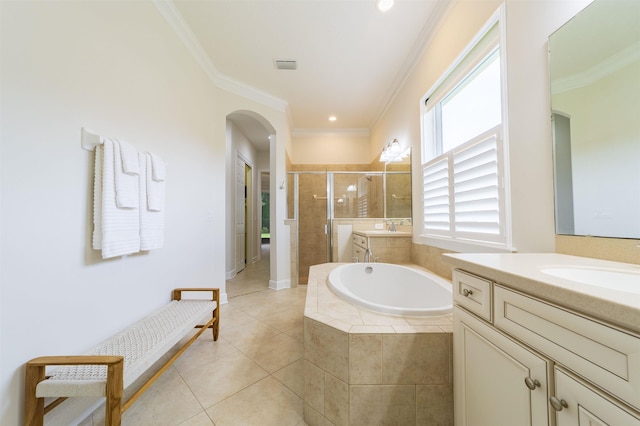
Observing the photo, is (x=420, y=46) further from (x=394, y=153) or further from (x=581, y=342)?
(x=581, y=342)

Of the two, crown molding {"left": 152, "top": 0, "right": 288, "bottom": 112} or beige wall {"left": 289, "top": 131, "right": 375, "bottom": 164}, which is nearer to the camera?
crown molding {"left": 152, "top": 0, "right": 288, "bottom": 112}

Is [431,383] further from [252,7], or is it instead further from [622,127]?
[252,7]

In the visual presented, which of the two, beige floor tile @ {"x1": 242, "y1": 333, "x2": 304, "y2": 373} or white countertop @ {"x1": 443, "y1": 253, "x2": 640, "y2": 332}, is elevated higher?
white countertop @ {"x1": 443, "y1": 253, "x2": 640, "y2": 332}

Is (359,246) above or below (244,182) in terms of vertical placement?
below

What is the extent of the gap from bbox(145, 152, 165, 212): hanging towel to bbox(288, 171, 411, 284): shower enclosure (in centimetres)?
202

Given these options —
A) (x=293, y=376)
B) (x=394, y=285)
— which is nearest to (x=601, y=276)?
(x=394, y=285)

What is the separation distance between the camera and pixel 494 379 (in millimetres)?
721

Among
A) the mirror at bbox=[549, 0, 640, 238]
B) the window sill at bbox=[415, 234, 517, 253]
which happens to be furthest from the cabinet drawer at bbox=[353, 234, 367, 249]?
the mirror at bbox=[549, 0, 640, 238]

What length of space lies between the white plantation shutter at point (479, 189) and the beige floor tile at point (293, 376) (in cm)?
146

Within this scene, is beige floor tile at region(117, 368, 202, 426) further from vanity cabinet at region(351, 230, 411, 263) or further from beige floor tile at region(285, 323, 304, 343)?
vanity cabinet at region(351, 230, 411, 263)

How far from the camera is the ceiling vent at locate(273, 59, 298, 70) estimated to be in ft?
8.00

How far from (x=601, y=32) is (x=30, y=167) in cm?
232

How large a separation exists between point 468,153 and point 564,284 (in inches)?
47.7

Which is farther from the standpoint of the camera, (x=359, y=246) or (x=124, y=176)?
(x=359, y=246)
